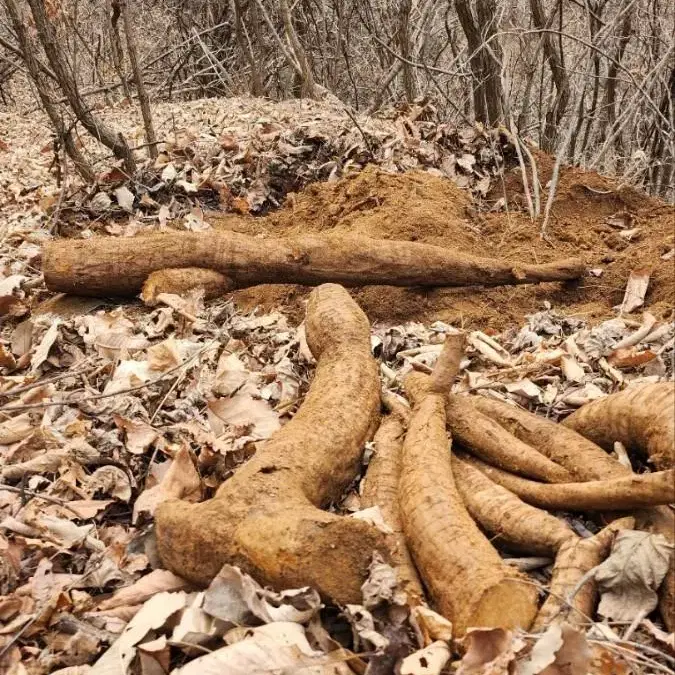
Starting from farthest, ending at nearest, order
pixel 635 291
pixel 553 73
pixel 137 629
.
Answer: pixel 553 73
pixel 635 291
pixel 137 629

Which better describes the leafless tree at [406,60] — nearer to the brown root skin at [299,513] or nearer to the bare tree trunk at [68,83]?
the bare tree trunk at [68,83]

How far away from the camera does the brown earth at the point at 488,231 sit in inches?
186

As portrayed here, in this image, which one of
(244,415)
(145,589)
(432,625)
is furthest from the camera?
(244,415)

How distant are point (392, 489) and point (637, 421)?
93 centimetres

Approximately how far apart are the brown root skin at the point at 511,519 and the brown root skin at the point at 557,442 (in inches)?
9.4

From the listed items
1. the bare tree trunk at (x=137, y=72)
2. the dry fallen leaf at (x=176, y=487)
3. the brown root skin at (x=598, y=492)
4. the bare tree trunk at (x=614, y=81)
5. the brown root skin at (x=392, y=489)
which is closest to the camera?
the brown root skin at (x=598, y=492)

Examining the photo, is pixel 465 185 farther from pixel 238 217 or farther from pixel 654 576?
pixel 654 576

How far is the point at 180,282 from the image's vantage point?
471cm

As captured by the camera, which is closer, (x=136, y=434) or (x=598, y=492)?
(x=598, y=492)

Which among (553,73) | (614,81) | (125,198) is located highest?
(553,73)

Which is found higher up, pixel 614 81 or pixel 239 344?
pixel 614 81

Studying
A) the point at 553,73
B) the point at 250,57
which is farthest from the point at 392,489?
the point at 250,57

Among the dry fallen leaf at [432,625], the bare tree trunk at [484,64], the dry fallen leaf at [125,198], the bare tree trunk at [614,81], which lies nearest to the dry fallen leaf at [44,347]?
the dry fallen leaf at [125,198]

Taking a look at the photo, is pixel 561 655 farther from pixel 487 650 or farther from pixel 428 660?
pixel 428 660
